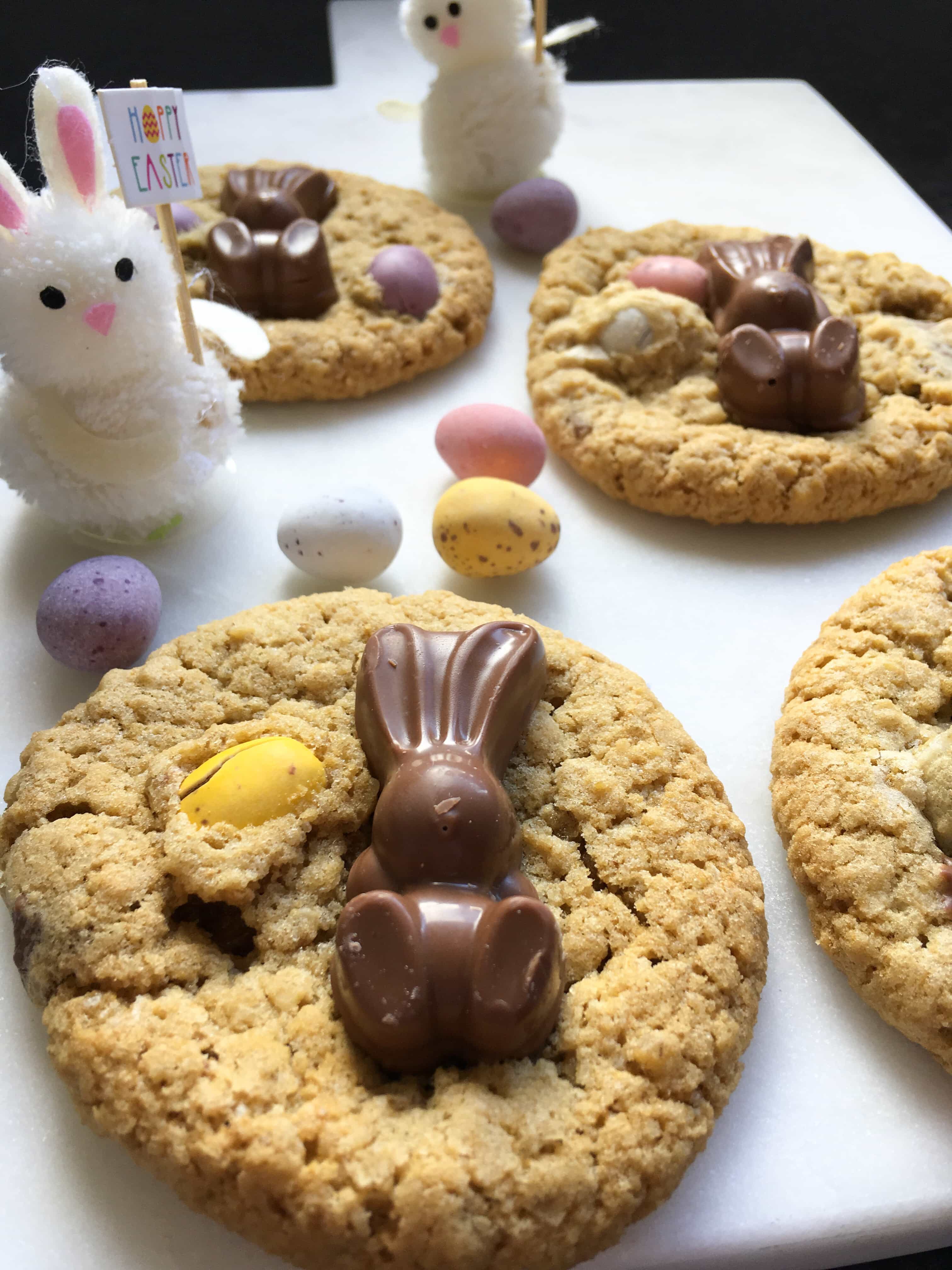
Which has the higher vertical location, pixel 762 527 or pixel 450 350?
pixel 450 350

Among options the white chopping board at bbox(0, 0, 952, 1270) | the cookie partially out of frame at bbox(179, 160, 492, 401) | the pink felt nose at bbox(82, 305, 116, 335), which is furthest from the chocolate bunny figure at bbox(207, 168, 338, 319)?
the pink felt nose at bbox(82, 305, 116, 335)

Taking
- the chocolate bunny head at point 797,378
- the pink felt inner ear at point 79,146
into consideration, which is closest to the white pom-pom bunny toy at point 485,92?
the chocolate bunny head at point 797,378

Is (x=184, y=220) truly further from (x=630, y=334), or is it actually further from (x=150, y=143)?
(x=630, y=334)

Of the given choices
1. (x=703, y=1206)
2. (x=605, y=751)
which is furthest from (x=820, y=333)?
(x=703, y=1206)

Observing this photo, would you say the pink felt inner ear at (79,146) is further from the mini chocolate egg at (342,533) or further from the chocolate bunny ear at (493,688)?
the chocolate bunny ear at (493,688)

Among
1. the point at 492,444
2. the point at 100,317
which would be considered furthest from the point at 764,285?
the point at 100,317

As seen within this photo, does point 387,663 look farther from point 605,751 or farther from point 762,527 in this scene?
point 762,527
